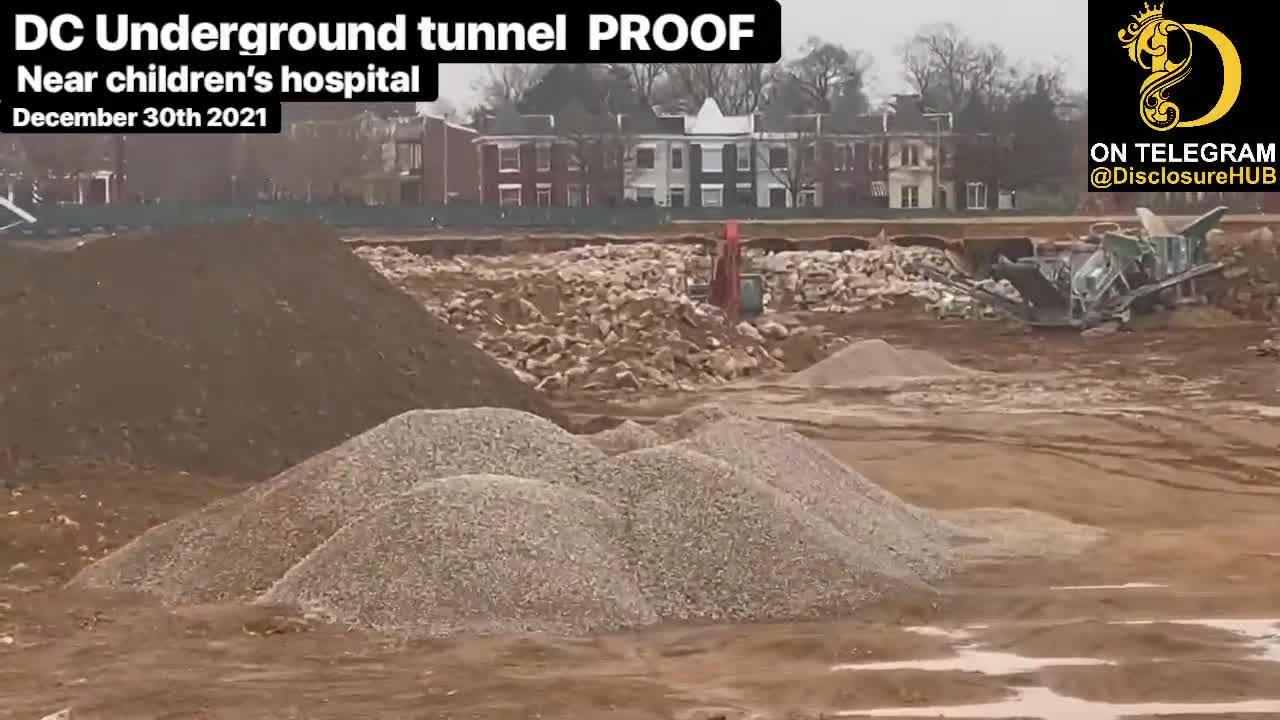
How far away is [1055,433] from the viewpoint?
20875 millimetres

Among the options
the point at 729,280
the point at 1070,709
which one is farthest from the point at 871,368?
the point at 1070,709

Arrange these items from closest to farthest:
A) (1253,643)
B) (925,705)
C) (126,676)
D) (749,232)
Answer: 1. (925,705)
2. (126,676)
3. (1253,643)
4. (749,232)

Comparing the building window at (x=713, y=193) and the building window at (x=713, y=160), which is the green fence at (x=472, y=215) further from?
the building window at (x=713, y=160)

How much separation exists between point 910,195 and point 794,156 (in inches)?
191

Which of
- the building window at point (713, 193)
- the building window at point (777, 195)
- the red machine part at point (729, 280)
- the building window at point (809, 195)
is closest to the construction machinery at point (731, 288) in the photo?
the red machine part at point (729, 280)

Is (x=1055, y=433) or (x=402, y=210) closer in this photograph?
(x=1055, y=433)

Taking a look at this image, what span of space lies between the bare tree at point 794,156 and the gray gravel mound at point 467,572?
59.2 metres

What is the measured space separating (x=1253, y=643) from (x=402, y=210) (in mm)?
41662

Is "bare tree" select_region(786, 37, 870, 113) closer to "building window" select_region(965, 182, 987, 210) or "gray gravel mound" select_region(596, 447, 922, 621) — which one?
"building window" select_region(965, 182, 987, 210)

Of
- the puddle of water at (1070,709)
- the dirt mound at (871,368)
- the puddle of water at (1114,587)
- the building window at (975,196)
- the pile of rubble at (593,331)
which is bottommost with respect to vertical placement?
the puddle of water at (1114,587)

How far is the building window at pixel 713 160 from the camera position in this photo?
7200 cm

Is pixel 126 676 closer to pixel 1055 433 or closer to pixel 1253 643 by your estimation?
pixel 1253 643

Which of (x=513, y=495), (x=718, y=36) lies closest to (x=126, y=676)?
(x=513, y=495)

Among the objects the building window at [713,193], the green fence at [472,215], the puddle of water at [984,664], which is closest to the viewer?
Answer: the puddle of water at [984,664]
